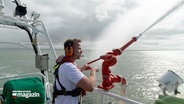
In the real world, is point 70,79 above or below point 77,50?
below

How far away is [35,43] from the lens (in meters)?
5.69

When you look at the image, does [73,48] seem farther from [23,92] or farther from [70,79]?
[23,92]

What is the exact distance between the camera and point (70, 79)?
2.42 meters

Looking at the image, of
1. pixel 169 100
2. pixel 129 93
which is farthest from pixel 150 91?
pixel 169 100

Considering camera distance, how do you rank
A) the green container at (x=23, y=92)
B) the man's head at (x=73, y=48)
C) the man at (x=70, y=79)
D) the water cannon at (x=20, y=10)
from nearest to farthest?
the man at (x=70, y=79), the man's head at (x=73, y=48), the green container at (x=23, y=92), the water cannon at (x=20, y=10)

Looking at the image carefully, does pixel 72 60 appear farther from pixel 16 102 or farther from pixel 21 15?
pixel 21 15

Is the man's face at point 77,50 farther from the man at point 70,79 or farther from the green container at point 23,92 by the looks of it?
the green container at point 23,92

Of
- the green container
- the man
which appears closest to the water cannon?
the green container

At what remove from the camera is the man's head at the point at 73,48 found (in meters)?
2.59

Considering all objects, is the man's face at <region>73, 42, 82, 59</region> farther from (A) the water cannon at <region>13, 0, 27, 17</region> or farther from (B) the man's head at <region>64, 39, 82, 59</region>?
(A) the water cannon at <region>13, 0, 27, 17</region>

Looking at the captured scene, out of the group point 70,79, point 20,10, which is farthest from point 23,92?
point 20,10

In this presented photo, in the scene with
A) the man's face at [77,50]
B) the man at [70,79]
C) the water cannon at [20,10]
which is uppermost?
the water cannon at [20,10]

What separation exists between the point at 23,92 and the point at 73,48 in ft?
4.20

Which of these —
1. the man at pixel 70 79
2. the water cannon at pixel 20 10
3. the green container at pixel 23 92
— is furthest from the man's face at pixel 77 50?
the water cannon at pixel 20 10
